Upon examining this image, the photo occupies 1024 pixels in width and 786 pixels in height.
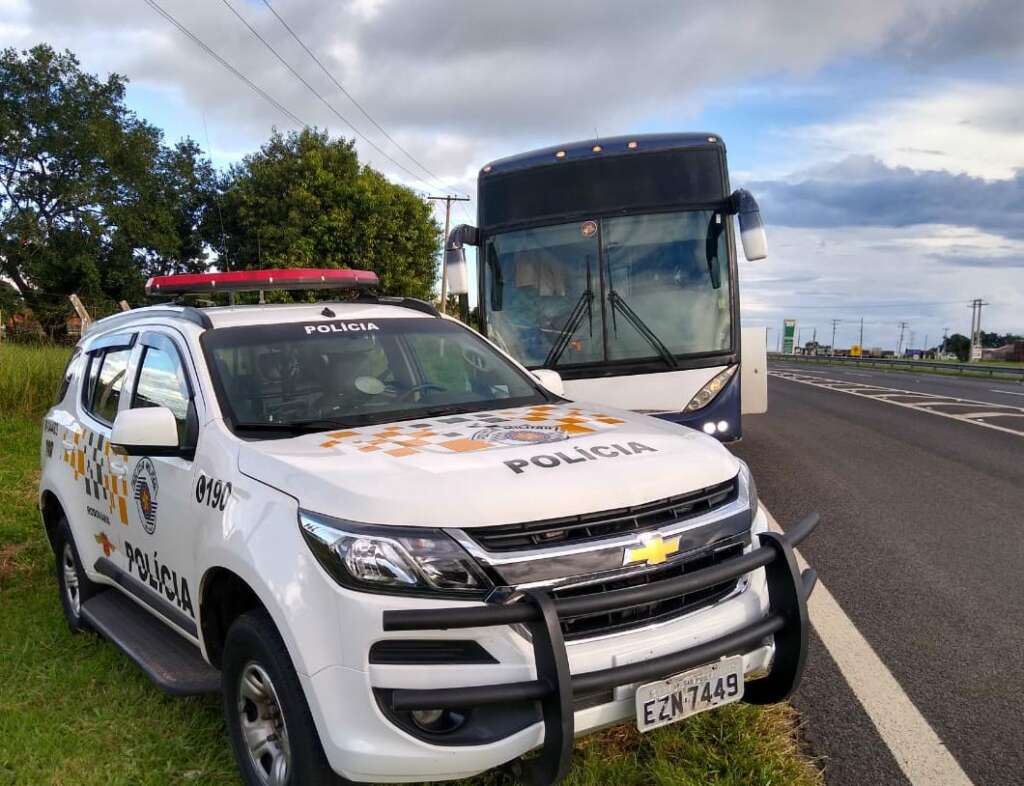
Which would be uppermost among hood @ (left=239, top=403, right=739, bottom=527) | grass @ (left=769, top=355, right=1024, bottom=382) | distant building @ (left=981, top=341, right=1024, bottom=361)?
hood @ (left=239, top=403, right=739, bottom=527)

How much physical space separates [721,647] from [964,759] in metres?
1.24

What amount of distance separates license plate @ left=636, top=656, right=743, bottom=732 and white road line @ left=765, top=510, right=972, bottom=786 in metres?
0.86

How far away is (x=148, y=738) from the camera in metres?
3.65

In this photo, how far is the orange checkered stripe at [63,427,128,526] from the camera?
13.2 ft

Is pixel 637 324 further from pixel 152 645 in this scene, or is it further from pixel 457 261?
pixel 152 645

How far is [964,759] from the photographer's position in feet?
10.5

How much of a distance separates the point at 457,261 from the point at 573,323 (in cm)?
135

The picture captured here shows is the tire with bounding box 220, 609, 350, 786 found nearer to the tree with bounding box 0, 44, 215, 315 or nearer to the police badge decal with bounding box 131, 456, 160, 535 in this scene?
the police badge decal with bounding box 131, 456, 160, 535

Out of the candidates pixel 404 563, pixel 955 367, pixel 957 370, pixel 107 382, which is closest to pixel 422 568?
pixel 404 563

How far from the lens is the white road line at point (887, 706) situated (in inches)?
123

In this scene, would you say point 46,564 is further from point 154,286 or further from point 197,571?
point 197,571

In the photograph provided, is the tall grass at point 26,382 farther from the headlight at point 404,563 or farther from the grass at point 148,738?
the headlight at point 404,563

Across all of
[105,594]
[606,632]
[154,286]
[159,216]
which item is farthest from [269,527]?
[159,216]

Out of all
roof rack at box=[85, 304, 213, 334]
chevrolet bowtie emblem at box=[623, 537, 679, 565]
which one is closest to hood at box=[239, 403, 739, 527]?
chevrolet bowtie emblem at box=[623, 537, 679, 565]
